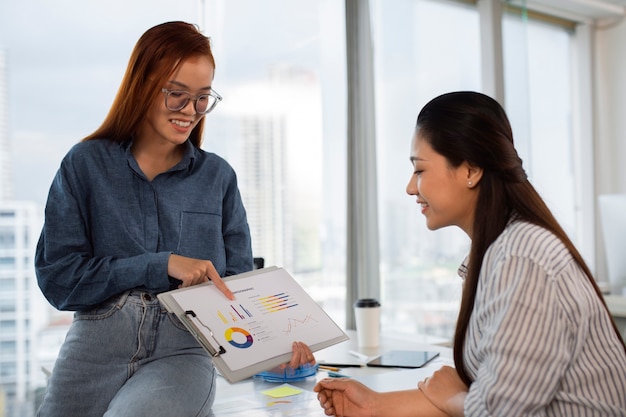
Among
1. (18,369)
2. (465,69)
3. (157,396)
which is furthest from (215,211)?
(465,69)

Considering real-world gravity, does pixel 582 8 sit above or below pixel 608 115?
above

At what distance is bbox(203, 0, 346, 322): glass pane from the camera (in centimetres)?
315

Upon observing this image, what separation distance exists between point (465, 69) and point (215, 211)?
2922 millimetres

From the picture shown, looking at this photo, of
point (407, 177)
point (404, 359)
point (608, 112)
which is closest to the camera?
point (404, 359)

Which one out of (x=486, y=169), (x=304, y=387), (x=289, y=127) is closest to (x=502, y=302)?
(x=486, y=169)

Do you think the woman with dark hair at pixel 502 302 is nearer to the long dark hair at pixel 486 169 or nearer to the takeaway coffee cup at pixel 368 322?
the long dark hair at pixel 486 169

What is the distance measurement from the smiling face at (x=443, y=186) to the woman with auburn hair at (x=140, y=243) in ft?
1.44

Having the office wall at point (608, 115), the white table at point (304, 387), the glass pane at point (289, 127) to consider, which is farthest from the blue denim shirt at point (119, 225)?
the office wall at point (608, 115)

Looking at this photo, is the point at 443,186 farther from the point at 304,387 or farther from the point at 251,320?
the point at 304,387

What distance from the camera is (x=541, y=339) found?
1.02m

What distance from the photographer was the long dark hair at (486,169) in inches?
47.6

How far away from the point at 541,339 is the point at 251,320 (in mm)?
662

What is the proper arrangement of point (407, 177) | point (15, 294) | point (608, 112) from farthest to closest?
point (608, 112)
point (407, 177)
point (15, 294)

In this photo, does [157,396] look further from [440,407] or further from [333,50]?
[333,50]
